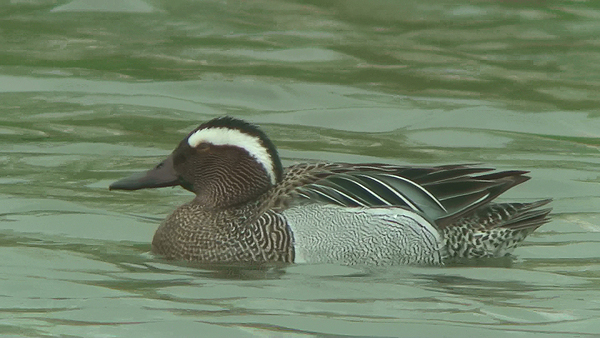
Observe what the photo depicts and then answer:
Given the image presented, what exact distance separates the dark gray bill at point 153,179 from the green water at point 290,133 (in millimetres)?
437

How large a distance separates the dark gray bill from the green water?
0.44m

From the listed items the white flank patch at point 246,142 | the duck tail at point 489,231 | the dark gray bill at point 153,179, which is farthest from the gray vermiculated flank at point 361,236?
the dark gray bill at point 153,179

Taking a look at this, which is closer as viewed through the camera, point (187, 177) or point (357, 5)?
point (187, 177)

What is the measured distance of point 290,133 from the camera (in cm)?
1370

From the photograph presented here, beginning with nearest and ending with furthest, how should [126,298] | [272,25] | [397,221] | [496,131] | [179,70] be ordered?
[126,298] → [397,221] → [496,131] → [179,70] → [272,25]

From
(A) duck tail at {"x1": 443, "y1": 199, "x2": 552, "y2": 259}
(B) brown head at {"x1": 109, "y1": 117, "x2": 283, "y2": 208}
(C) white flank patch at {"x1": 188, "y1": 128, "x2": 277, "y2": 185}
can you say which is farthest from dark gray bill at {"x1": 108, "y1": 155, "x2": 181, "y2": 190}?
(A) duck tail at {"x1": 443, "y1": 199, "x2": 552, "y2": 259}

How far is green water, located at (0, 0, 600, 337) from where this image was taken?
7.91 meters

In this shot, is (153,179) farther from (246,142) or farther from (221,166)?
(246,142)

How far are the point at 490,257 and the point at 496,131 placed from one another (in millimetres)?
4198

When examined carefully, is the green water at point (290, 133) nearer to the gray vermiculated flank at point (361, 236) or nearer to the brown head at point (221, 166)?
the gray vermiculated flank at point (361, 236)

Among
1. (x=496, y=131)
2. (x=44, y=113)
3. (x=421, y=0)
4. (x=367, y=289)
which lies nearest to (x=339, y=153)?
(x=496, y=131)

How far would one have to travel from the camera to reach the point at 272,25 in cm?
1720

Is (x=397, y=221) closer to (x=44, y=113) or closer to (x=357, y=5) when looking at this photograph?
(x=44, y=113)

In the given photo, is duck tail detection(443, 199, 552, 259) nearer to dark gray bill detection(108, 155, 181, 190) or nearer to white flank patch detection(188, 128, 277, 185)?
white flank patch detection(188, 128, 277, 185)
